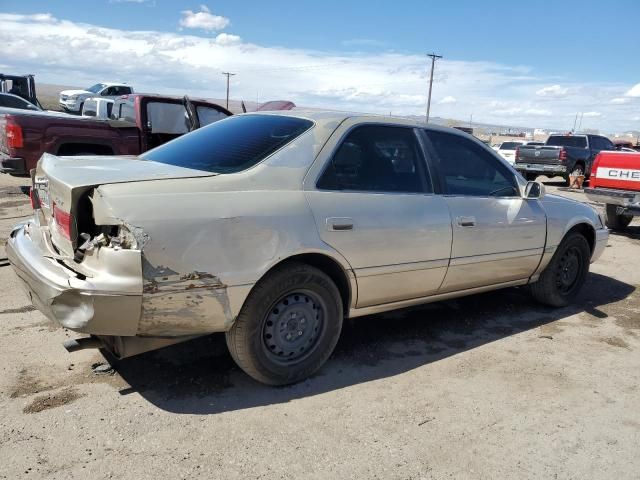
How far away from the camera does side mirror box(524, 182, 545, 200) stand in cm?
452

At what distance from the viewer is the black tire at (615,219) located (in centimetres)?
966

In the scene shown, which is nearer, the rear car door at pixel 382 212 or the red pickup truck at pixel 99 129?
the rear car door at pixel 382 212

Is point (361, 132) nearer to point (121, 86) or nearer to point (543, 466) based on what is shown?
point (543, 466)

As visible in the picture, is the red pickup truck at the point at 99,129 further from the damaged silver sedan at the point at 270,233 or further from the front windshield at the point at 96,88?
the front windshield at the point at 96,88

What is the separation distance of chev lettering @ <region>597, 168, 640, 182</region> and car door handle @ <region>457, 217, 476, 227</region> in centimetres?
585

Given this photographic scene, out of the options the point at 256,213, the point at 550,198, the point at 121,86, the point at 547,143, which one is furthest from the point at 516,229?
the point at 121,86

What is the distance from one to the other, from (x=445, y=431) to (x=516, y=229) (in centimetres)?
207

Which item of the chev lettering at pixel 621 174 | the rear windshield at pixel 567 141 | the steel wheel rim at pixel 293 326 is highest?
the rear windshield at pixel 567 141

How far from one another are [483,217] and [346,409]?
1.91 meters

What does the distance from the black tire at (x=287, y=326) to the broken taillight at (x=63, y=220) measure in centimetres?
100

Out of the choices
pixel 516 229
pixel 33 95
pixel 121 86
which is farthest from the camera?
pixel 121 86

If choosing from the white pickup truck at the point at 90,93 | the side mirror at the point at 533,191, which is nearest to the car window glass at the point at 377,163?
the side mirror at the point at 533,191

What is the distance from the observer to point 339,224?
3266 millimetres

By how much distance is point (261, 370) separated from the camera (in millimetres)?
3166
